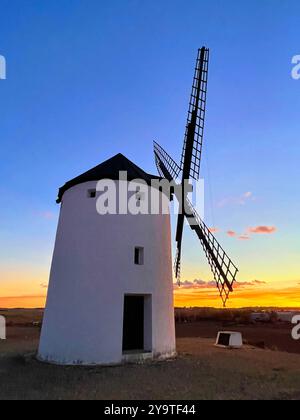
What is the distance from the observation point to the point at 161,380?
1154 cm

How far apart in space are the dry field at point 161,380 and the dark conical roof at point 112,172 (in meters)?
7.21

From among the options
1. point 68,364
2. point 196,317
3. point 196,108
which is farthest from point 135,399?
point 196,317

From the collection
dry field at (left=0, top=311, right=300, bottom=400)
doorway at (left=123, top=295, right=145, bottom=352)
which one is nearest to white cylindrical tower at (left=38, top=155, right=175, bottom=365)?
doorway at (left=123, top=295, right=145, bottom=352)

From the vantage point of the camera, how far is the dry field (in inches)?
394

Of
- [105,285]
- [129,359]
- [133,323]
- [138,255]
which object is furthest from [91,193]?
[129,359]

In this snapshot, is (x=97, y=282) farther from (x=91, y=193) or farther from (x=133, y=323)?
(x=91, y=193)

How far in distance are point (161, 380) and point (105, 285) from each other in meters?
4.18

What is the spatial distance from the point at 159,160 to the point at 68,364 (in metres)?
13.1

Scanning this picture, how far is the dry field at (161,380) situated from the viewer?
32.8 feet

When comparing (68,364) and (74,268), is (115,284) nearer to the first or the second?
(74,268)

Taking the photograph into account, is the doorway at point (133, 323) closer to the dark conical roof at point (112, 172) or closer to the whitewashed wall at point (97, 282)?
the whitewashed wall at point (97, 282)

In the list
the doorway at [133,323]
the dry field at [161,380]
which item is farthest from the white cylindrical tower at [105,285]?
the dry field at [161,380]

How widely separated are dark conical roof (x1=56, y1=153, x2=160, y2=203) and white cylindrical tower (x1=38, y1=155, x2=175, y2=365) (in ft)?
0.13

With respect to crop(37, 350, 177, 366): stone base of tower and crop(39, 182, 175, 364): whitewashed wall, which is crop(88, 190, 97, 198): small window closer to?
crop(39, 182, 175, 364): whitewashed wall
